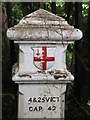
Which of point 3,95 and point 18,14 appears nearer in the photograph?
point 3,95

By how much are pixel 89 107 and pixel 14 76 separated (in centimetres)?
154

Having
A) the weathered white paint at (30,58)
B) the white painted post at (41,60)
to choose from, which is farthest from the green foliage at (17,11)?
the weathered white paint at (30,58)

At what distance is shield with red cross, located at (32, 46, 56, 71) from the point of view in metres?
3.01

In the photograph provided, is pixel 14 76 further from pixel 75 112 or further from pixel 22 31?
pixel 75 112

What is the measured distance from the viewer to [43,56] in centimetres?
301

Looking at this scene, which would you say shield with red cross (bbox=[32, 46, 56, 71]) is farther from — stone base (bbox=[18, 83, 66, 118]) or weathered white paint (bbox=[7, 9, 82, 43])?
stone base (bbox=[18, 83, 66, 118])

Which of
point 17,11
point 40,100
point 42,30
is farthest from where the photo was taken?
point 17,11

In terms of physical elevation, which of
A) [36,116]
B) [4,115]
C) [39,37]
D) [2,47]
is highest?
[39,37]

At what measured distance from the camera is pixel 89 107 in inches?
166

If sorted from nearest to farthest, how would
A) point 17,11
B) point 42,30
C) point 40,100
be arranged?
point 42,30 < point 40,100 < point 17,11

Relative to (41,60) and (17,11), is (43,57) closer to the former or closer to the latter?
(41,60)

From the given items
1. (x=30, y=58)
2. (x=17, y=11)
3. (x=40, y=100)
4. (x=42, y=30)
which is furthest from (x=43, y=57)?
(x=17, y=11)

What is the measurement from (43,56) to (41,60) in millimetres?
41

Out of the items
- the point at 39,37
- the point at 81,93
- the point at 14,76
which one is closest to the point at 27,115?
the point at 14,76
